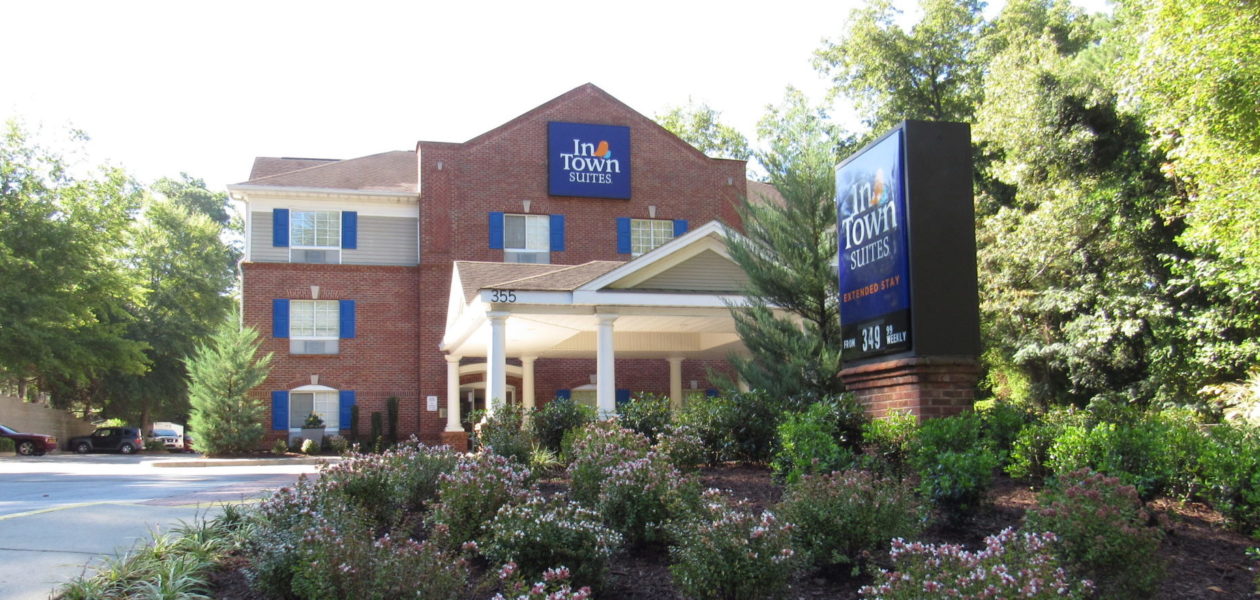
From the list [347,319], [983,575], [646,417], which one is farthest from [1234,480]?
[347,319]

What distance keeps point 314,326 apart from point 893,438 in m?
23.7

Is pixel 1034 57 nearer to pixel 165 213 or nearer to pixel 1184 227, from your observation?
pixel 1184 227

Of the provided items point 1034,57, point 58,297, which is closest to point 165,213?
point 58,297

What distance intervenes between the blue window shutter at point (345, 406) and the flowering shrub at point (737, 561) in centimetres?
2458

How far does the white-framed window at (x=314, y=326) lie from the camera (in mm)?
28594

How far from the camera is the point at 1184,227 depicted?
22.8 meters

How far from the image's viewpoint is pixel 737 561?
512cm

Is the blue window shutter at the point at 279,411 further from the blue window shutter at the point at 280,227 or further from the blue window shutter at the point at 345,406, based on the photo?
the blue window shutter at the point at 280,227

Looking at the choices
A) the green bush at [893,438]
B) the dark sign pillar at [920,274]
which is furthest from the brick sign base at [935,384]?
the green bush at [893,438]

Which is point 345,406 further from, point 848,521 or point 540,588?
point 540,588

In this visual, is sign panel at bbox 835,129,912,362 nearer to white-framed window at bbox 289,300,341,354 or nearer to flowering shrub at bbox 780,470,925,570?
flowering shrub at bbox 780,470,925,570

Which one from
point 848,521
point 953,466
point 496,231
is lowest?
point 848,521

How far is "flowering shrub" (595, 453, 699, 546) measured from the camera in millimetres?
6590

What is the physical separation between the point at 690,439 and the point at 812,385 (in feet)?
8.05
